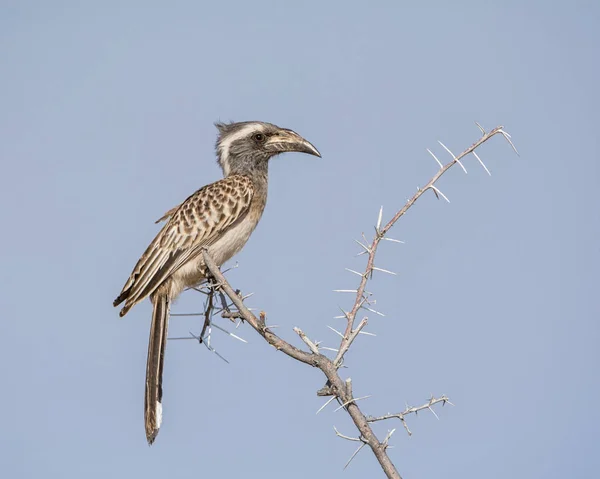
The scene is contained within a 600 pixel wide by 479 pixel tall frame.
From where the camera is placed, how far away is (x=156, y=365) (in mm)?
6473

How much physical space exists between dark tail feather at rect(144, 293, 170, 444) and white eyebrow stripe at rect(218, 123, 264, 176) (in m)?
2.05

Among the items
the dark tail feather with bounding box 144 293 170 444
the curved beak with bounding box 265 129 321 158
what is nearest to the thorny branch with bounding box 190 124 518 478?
the dark tail feather with bounding box 144 293 170 444

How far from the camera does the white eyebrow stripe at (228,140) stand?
28.1 feet

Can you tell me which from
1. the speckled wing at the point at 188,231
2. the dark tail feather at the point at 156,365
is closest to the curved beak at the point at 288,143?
the speckled wing at the point at 188,231

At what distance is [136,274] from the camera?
7070 mm

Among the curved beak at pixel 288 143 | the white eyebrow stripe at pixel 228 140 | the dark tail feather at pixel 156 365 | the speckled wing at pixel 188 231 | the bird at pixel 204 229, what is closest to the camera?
the dark tail feather at pixel 156 365

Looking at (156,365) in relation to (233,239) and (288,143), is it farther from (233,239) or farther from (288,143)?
(288,143)

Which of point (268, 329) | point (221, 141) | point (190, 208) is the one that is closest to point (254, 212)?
point (190, 208)

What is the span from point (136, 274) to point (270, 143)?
2.16 m

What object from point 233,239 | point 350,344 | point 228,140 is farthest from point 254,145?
point 350,344

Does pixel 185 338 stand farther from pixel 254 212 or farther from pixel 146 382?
pixel 254 212

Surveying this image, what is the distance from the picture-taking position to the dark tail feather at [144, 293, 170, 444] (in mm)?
5918

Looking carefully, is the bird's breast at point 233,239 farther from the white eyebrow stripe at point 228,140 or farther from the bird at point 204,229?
the white eyebrow stripe at point 228,140

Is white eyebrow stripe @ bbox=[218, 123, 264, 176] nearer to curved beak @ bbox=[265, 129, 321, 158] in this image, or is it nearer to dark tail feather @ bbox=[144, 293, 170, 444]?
curved beak @ bbox=[265, 129, 321, 158]
